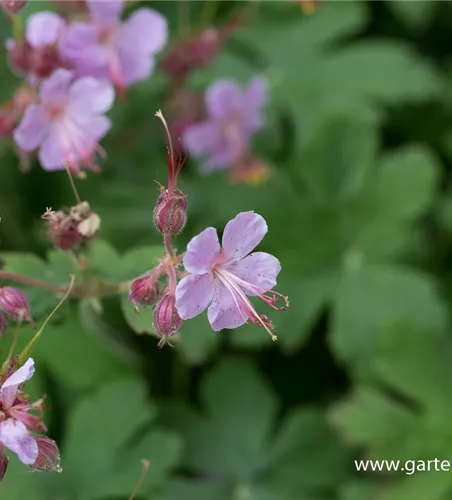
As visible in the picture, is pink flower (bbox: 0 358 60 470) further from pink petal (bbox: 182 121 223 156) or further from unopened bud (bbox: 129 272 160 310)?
pink petal (bbox: 182 121 223 156)

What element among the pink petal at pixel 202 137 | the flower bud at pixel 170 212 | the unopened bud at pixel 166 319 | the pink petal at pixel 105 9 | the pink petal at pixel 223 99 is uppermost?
the pink petal at pixel 105 9

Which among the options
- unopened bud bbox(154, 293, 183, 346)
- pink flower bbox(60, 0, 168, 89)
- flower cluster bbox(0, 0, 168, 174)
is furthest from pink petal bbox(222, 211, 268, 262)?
pink flower bbox(60, 0, 168, 89)

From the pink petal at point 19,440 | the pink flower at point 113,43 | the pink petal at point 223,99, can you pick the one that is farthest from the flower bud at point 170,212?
the pink petal at point 223,99

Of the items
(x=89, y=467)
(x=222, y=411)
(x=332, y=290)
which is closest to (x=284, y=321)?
(x=332, y=290)

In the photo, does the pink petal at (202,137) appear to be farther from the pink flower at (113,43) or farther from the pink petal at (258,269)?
the pink petal at (258,269)

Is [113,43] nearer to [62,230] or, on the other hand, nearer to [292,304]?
[62,230]

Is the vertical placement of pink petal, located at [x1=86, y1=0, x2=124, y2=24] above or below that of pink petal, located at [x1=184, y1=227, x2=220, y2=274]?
above

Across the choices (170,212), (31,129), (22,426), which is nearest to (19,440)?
(22,426)
